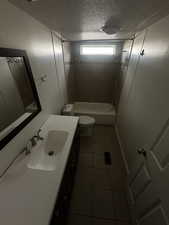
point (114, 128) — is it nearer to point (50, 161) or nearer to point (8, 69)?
point (50, 161)

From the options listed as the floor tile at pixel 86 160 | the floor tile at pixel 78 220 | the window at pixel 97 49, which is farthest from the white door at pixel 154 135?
the window at pixel 97 49

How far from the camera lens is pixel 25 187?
2.79ft

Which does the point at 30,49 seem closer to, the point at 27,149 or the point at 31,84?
the point at 31,84

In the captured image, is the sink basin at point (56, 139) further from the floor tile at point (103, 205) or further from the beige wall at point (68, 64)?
the beige wall at point (68, 64)

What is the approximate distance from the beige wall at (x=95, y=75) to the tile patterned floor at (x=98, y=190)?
189 centimetres

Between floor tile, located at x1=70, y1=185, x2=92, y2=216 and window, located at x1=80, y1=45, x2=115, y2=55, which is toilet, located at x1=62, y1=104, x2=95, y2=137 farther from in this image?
window, located at x1=80, y1=45, x2=115, y2=55

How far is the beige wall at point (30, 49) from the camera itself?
90cm

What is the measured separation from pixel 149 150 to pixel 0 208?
4.25 ft

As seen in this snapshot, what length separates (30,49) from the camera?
1.22m

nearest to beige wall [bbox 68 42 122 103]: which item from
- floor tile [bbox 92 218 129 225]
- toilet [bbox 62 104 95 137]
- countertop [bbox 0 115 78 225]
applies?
toilet [bbox 62 104 95 137]

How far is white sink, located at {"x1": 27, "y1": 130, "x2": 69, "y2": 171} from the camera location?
1.14 meters

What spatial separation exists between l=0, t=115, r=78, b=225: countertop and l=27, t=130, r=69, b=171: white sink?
77mm

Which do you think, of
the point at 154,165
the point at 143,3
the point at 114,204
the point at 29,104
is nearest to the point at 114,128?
the point at 114,204

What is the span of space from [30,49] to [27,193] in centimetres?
141
